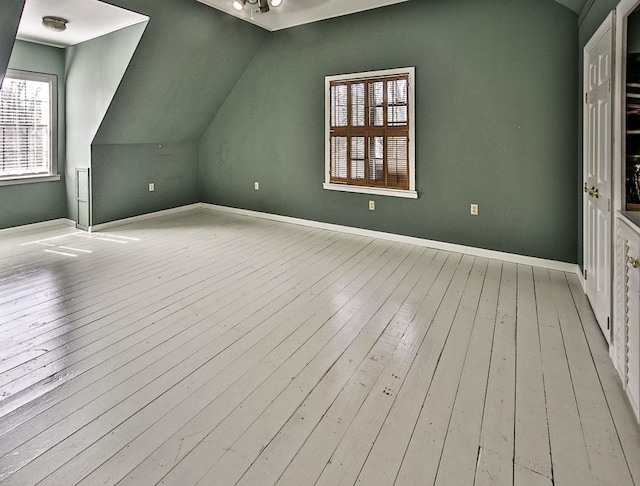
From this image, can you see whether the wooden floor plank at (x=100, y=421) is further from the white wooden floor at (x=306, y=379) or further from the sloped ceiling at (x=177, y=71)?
the sloped ceiling at (x=177, y=71)

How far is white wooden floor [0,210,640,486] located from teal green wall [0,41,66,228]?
5.93 feet

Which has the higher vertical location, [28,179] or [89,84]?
[89,84]

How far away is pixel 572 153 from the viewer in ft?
12.7

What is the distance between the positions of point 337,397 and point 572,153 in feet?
11.0

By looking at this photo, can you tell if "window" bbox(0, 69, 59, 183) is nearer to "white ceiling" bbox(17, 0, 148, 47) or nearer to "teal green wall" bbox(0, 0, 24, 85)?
"white ceiling" bbox(17, 0, 148, 47)

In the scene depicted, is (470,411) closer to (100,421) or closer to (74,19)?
(100,421)

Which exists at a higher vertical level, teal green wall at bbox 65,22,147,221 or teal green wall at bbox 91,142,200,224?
teal green wall at bbox 65,22,147,221

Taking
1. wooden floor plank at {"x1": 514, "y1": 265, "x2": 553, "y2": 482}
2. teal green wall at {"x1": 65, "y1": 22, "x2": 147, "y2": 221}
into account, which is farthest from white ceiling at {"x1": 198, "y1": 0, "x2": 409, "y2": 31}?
wooden floor plank at {"x1": 514, "y1": 265, "x2": 553, "y2": 482}

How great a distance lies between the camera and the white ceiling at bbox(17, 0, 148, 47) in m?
4.12

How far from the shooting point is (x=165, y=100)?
5.74 m

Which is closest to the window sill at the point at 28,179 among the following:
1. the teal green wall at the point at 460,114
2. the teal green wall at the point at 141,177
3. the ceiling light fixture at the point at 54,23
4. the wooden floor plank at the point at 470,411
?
the teal green wall at the point at 141,177

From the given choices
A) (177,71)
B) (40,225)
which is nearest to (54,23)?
(177,71)

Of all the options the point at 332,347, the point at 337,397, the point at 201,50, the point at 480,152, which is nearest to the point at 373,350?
the point at 332,347

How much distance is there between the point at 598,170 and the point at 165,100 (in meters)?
5.21
